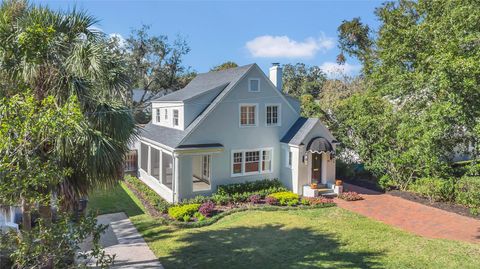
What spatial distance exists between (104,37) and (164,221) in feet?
28.7

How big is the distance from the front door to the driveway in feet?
38.1

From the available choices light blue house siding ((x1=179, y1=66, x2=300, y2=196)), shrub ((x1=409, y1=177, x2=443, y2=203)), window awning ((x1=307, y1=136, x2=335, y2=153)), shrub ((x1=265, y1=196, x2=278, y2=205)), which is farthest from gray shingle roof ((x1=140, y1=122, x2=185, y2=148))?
shrub ((x1=409, y1=177, x2=443, y2=203))

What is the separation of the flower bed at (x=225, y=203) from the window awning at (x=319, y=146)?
2.95 metres

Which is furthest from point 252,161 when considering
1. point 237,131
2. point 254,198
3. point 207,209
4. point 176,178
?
point 207,209

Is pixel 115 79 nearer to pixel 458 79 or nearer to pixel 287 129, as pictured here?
pixel 458 79

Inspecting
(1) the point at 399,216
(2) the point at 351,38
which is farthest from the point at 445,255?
(2) the point at 351,38

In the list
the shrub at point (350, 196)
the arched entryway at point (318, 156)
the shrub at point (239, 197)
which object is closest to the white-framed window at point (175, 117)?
the shrub at point (239, 197)

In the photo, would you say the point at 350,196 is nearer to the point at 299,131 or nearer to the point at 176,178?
the point at 299,131

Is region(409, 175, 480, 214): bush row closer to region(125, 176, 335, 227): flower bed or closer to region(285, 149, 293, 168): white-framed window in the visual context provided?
region(125, 176, 335, 227): flower bed

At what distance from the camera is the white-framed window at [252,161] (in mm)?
20062

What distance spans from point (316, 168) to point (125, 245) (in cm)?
1281

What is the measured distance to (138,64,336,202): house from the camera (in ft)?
61.1

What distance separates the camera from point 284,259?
11.1m

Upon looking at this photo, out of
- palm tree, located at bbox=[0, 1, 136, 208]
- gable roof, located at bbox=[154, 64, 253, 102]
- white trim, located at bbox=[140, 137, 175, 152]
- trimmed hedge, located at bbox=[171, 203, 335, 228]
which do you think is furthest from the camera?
gable roof, located at bbox=[154, 64, 253, 102]
